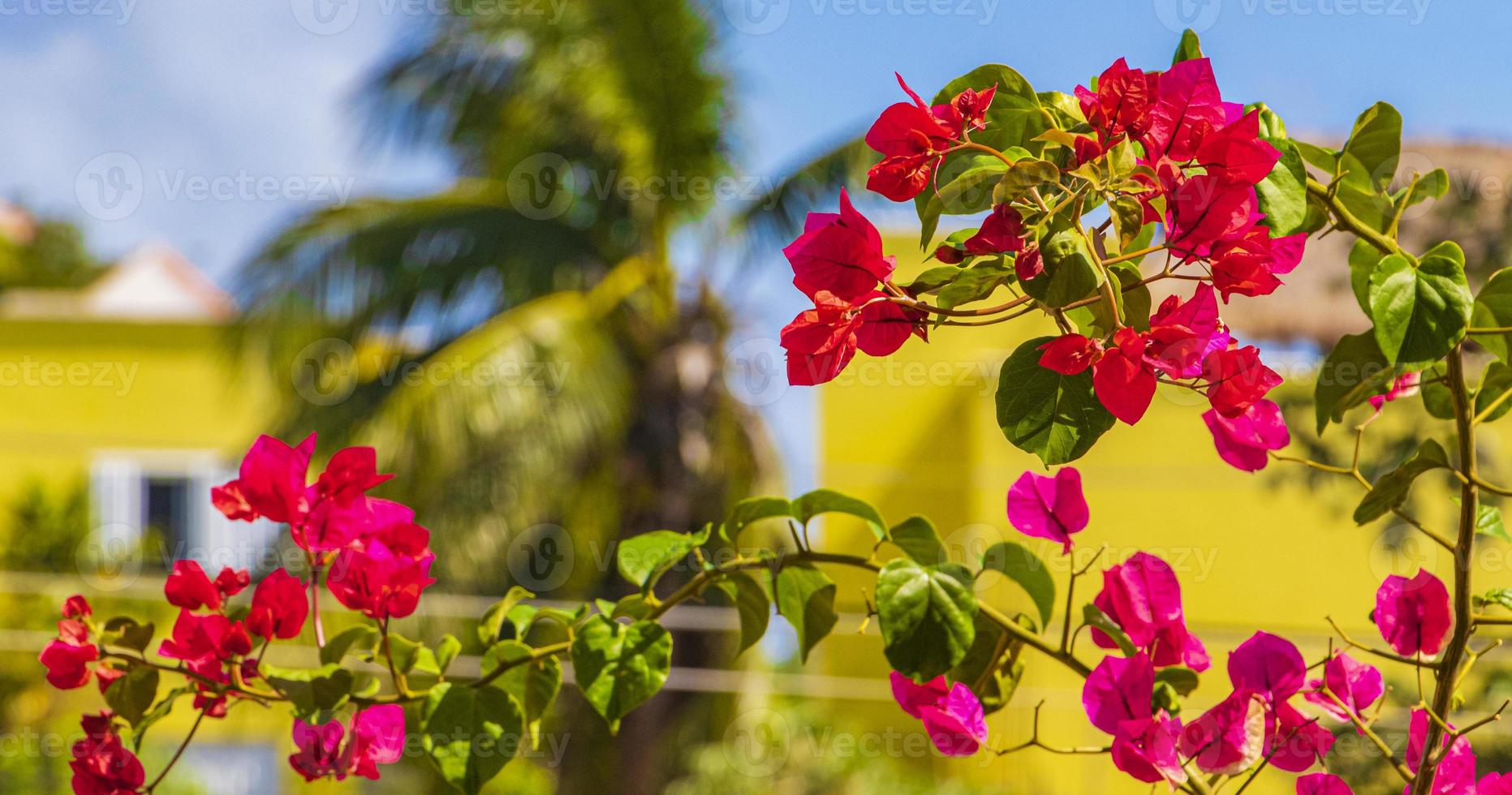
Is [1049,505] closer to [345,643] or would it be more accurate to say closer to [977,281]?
[977,281]

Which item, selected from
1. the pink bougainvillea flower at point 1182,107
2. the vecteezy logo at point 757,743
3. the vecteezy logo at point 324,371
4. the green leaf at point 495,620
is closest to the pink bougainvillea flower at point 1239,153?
the pink bougainvillea flower at point 1182,107

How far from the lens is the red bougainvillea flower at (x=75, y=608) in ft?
2.42

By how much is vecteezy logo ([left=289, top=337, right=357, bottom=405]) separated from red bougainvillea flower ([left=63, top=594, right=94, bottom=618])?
175 inches

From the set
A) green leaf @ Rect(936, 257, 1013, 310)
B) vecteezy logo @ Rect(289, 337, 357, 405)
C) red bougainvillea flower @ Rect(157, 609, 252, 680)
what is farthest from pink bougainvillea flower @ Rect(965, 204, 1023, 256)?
vecteezy logo @ Rect(289, 337, 357, 405)

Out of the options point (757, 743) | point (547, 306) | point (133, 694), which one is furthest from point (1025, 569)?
point (757, 743)

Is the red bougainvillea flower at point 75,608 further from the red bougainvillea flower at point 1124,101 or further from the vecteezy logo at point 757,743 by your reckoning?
the vecteezy logo at point 757,743

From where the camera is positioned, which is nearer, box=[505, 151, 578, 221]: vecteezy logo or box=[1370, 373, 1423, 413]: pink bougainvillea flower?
box=[1370, 373, 1423, 413]: pink bougainvillea flower

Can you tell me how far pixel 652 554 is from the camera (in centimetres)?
71

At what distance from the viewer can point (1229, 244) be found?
56 centimetres

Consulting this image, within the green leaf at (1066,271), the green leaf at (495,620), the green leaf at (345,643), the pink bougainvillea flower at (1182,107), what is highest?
the pink bougainvillea flower at (1182,107)

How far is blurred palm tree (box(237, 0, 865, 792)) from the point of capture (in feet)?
16.3

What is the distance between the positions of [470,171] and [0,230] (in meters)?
12.3

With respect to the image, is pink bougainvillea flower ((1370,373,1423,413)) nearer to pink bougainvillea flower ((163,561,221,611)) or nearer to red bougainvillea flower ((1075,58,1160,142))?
red bougainvillea flower ((1075,58,1160,142))

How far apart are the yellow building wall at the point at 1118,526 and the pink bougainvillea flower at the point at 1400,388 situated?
5.14m
